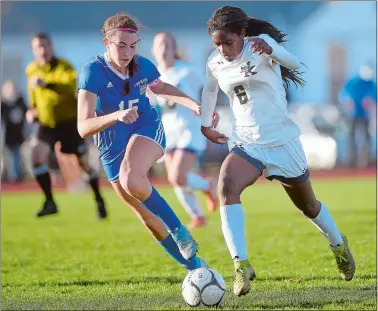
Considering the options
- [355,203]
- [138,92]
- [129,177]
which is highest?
[138,92]

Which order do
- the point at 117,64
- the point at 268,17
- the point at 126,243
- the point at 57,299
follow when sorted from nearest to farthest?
the point at 57,299
the point at 117,64
the point at 126,243
the point at 268,17

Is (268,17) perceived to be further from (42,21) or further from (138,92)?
(138,92)

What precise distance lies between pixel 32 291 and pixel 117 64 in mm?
1819

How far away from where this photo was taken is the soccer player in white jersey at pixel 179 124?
1108 cm

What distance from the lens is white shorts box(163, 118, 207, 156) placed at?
36.7 ft

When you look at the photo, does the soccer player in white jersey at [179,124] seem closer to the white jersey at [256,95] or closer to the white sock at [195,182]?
the white sock at [195,182]

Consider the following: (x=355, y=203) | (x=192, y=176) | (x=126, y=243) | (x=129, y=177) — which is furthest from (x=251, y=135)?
(x=355, y=203)

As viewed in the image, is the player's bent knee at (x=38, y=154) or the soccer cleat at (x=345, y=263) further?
the player's bent knee at (x=38, y=154)

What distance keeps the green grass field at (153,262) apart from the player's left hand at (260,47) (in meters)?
1.68

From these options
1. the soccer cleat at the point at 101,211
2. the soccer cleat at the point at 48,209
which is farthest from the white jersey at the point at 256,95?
the soccer cleat at the point at 101,211

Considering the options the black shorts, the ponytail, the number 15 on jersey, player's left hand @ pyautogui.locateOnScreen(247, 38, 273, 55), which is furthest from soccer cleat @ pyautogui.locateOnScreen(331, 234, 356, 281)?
the black shorts

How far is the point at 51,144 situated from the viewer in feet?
39.5

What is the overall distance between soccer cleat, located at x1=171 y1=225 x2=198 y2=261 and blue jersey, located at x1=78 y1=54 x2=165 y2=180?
2.26 feet

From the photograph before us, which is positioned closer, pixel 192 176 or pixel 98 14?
pixel 192 176
